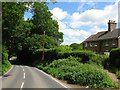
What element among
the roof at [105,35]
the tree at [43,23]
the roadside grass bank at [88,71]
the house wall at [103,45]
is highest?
Answer: the tree at [43,23]

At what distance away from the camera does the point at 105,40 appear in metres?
65.4

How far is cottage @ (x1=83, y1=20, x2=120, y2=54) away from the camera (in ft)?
203

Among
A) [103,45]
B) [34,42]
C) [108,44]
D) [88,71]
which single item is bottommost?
[88,71]

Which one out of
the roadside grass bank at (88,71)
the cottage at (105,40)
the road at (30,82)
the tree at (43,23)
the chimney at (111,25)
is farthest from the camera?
the tree at (43,23)

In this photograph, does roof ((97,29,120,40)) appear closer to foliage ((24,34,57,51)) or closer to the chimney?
the chimney

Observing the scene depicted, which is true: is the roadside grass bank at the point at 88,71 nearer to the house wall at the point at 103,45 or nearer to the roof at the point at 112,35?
the house wall at the point at 103,45

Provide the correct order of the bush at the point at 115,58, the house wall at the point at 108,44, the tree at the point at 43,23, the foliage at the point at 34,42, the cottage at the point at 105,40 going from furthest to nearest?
the tree at the point at 43,23, the foliage at the point at 34,42, the cottage at the point at 105,40, the house wall at the point at 108,44, the bush at the point at 115,58

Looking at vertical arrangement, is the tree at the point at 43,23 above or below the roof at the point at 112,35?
above

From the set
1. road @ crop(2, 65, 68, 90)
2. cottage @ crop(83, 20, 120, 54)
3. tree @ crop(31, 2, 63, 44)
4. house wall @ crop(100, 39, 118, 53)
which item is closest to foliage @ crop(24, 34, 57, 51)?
tree @ crop(31, 2, 63, 44)

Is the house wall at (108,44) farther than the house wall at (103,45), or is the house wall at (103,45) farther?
the house wall at (103,45)

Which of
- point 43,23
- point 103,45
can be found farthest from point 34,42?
point 103,45

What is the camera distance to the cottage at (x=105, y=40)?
6200 cm

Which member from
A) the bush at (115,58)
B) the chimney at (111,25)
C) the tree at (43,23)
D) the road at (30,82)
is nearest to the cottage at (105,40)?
the chimney at (111,25)

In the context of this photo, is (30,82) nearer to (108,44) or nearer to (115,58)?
(115,58)
